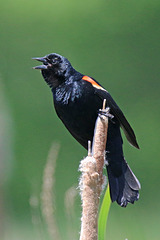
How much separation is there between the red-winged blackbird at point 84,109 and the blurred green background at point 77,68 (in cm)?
379

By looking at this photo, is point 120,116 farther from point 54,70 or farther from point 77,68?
point 77,68

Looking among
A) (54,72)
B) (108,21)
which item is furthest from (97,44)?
(54,72)

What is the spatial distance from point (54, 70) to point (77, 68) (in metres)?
6.83

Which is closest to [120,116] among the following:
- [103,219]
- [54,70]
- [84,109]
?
[84,109]

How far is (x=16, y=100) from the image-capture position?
352 inches

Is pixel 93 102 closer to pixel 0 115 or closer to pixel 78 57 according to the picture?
pixel 0 115

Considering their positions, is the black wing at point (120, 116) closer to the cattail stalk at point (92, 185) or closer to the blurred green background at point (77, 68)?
the cattail stalk at point (92, 185)

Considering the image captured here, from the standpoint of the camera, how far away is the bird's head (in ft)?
6.05

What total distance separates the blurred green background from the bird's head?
388cm

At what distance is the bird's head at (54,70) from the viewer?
184 centimetres

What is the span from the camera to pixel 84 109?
179cm

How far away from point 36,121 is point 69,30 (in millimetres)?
2642

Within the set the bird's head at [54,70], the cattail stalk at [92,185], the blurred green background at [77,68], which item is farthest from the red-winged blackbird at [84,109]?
the blurred green background at [77,68]

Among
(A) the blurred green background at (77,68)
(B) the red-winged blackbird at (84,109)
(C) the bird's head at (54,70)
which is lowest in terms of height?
(B) the red-winged blackbird at (84,109)
